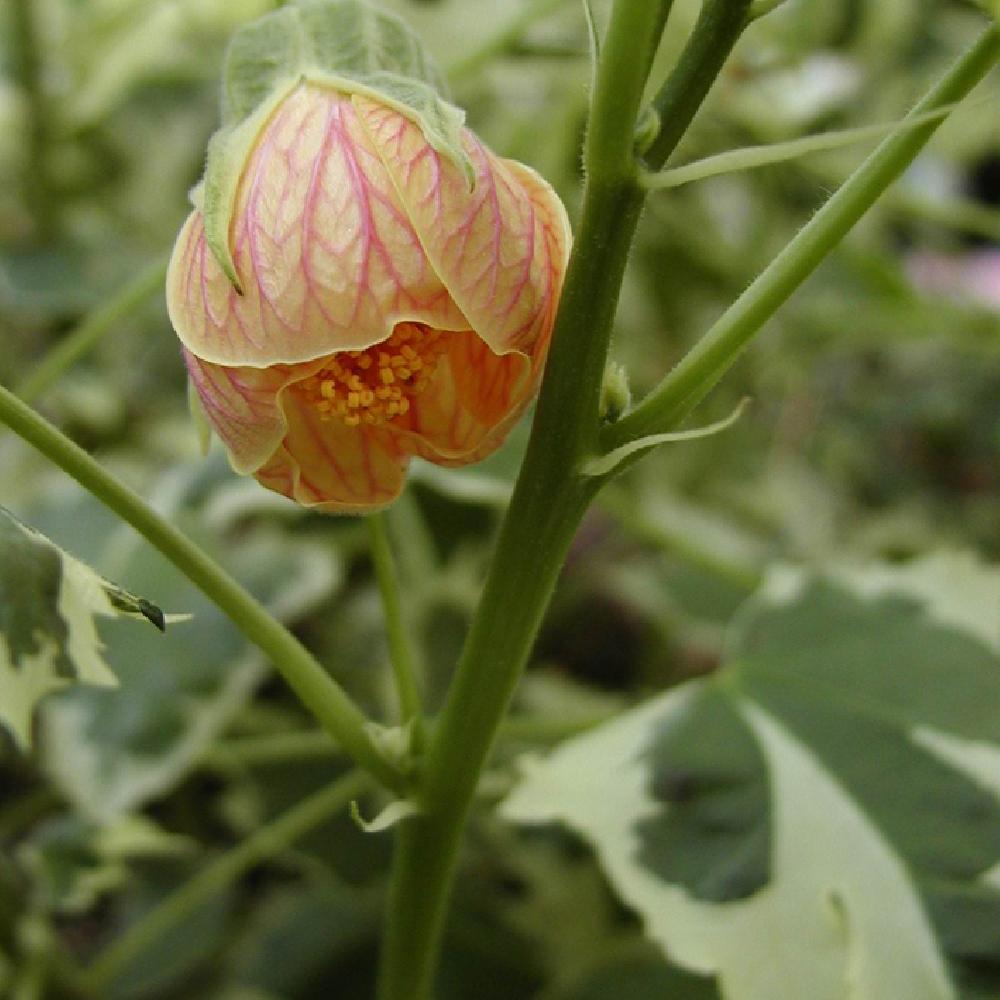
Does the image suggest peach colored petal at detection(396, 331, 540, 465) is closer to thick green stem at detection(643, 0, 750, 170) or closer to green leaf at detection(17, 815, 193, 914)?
thick green stem at detection(643, 0, 750, 170)

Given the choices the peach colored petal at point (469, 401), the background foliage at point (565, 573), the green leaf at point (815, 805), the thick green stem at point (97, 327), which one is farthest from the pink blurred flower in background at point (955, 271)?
the peach colored petal at point (469, 401)

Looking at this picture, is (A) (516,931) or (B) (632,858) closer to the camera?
(B) (632,858)

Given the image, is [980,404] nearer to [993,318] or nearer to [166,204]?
[993,318]

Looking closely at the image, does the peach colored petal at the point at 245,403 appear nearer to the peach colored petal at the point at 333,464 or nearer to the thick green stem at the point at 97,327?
the peach colored petal at the point at 333,464

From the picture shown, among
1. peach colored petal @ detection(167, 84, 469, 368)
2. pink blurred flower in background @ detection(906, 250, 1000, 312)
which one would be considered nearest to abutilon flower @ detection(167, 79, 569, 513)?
peach colored petal @ detection(167, 84, 469, 368)

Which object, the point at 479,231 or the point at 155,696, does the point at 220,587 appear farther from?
the point at 155,696

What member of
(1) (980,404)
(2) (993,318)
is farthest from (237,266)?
(1) (980,404)
